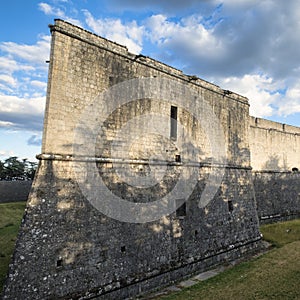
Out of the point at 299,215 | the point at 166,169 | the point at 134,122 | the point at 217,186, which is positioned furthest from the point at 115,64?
the point at 299,215

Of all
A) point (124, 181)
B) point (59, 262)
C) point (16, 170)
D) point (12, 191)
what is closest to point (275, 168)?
point (124, 181)

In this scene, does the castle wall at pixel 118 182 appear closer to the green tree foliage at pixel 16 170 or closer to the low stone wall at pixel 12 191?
the low stone wall at pixel 12 191

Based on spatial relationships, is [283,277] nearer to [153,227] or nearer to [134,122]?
[153,227]

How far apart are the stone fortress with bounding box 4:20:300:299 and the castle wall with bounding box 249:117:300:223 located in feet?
14.1

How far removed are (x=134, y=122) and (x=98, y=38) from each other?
281cm

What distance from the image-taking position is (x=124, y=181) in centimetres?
822

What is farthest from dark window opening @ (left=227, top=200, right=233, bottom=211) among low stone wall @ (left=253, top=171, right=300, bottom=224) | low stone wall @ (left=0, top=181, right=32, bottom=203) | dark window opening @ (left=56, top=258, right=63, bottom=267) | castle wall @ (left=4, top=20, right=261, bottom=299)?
low stone wall @ (left=0, top=181, right=32, bottom=203)

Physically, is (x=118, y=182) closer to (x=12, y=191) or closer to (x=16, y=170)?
(x=12, y=191)

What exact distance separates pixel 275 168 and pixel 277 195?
1.86 m

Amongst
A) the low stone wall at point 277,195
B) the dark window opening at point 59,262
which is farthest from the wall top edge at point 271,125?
the dark window opening at point 59,262

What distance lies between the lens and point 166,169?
9.57 meters

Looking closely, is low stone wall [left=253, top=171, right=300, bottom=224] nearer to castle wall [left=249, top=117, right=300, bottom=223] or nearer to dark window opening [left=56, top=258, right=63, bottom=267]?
castle wall [left=249, top=117, right=300, bottom=223]

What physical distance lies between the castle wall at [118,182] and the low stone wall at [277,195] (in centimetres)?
558

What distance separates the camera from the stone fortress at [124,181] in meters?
6.55
